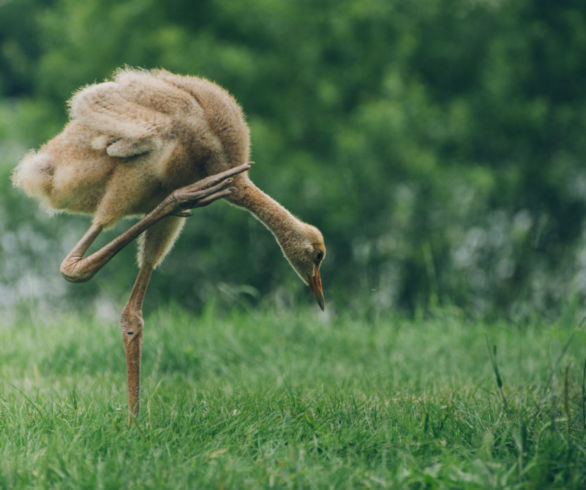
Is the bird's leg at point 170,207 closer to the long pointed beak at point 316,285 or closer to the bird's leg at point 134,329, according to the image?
the bird's leg at point 134,329

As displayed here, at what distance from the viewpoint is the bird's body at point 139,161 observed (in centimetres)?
343

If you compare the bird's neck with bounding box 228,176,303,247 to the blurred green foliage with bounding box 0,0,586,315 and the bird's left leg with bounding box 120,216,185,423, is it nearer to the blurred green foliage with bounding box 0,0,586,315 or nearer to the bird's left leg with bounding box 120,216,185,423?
the bird's left leg with bounding box 120,216,185,423

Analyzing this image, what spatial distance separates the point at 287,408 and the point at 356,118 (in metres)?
9.75

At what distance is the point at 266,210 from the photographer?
3.85 meters

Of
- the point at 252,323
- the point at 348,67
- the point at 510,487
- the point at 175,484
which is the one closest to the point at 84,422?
the point at 175,484

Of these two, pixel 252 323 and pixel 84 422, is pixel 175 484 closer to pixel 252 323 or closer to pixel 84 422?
pixel 84 422

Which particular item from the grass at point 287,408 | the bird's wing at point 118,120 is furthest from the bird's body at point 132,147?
the grass at point 287,408

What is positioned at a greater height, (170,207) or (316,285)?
(170,207)

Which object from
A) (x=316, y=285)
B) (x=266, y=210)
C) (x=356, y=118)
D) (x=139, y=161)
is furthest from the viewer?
(x=356, y=118)

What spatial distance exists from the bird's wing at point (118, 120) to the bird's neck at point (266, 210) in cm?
57

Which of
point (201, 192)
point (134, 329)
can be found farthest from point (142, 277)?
point (201, 192)

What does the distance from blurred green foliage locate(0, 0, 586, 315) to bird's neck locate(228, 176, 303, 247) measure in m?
5.93

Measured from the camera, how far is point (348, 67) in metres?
13.6

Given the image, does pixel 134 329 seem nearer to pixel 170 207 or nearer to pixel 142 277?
pixel 142 277
